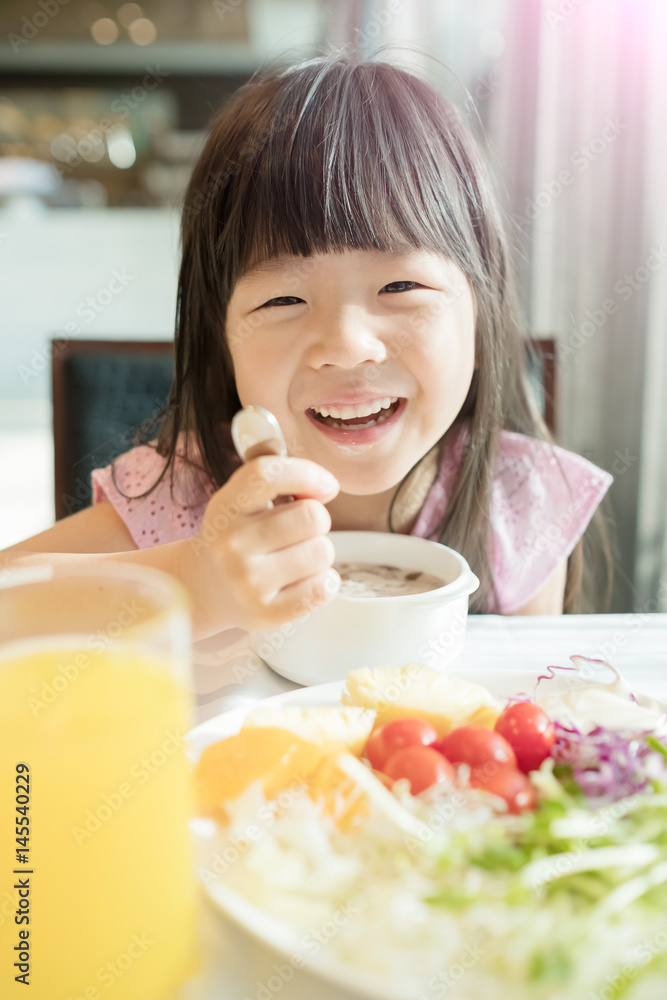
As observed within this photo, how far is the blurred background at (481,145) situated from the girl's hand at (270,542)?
76 centimetres

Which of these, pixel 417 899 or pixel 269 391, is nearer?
pixel 417 899

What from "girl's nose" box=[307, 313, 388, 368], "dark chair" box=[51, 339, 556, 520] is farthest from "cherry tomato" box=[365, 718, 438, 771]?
"dark chair" box=[51, 339, 556, 520]

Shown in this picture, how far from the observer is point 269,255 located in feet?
2.97

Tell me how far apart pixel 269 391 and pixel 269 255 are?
15 cm

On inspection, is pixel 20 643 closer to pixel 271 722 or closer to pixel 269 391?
pixel 271 722

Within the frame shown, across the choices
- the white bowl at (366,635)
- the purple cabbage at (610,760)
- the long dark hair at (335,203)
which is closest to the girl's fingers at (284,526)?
the white bowl at (366,635)

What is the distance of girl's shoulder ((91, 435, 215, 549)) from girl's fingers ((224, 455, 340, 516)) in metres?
0.60

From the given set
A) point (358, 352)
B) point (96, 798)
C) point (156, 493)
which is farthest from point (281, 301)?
point (96, 798)

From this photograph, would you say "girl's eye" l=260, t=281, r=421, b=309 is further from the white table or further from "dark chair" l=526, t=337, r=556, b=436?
"dark chair" l=526, t=337, r=556, b=436

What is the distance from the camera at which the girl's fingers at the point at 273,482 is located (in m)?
0.53

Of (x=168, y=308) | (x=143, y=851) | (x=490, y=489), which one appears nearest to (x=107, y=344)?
(x=490, y=489)

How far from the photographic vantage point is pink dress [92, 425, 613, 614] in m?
1.17

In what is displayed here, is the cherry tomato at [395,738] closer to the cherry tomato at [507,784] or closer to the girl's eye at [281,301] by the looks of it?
the cherry tomato at [507,784]

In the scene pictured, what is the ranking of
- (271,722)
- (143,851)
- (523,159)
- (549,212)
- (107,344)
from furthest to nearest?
(523,159), (549,212), (107,344), (271,722), (143,851)
